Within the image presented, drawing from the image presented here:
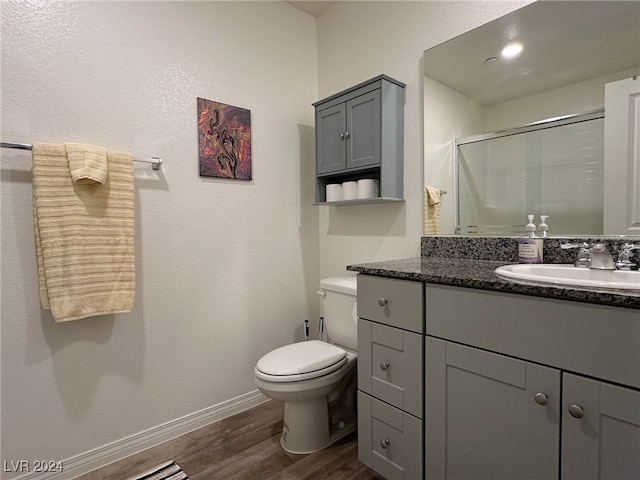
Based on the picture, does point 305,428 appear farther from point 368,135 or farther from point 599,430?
point 368,135

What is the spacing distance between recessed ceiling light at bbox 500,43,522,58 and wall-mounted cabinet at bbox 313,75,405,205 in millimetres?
493

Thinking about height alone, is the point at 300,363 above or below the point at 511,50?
below

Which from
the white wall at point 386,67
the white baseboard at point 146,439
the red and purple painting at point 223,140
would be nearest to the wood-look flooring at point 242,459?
the white baseboard at point 146,439

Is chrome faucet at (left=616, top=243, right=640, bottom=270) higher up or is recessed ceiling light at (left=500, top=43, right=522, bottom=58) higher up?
recessed ceiling light at (left=500, top=43, right=522, bottom=58)

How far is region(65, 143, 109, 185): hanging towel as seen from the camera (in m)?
1.36

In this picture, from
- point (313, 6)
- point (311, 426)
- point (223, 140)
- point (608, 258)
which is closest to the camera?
point (608, 258)

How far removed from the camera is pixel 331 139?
199cm

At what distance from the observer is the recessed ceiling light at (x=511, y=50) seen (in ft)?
4.71

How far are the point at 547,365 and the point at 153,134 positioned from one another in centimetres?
183

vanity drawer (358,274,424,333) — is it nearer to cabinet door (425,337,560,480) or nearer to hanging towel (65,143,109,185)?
cabinet door (425,337,560,480)

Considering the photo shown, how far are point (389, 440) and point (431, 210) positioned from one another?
1.07 metres

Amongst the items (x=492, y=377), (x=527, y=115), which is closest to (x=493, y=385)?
(x=492, y=377)

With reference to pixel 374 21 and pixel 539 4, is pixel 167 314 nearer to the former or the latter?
pixel 374 21

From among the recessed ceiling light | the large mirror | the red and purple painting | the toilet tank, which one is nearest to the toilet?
the toilet tank
